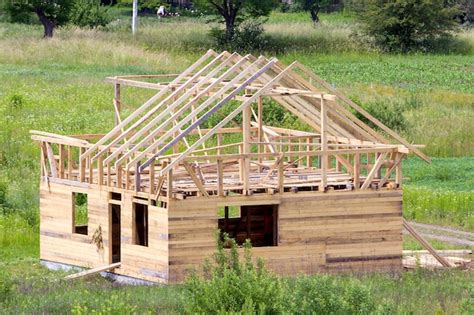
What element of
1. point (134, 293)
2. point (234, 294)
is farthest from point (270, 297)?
point (134, 293)

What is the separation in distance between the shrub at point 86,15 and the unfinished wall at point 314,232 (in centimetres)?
5369

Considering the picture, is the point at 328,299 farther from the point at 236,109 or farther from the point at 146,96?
the point at 146,96

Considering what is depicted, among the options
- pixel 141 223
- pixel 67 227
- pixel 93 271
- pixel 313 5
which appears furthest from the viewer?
pixel 313 5

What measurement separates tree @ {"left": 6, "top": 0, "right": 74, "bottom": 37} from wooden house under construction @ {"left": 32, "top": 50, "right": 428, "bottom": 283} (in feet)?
144

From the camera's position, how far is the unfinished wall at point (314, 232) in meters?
27.5

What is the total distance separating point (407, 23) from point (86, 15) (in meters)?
17.9

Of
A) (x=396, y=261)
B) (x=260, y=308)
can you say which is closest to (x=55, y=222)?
(x=396, y=261)

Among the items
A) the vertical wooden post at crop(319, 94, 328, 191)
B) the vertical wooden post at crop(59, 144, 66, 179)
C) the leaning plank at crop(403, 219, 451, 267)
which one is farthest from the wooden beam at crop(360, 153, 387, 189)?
the vertical wooden post at crop(59, 144, 66, 179)

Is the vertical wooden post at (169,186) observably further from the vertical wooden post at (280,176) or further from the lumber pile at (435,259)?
the lumber pile at (435,259)

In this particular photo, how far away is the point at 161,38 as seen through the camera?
74000 millimetres

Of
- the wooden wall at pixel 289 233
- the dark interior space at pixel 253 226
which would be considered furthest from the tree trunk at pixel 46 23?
the wooden wall at pixel 289 233

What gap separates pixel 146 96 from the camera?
52.8 meters

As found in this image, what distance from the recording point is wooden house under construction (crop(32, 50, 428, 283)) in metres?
27.6

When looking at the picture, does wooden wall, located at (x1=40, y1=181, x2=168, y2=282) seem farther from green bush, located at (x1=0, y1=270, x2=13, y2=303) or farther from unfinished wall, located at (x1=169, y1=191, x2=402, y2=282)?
green bush, located at (x1=0, y1=270, x2=13, y2=303)
